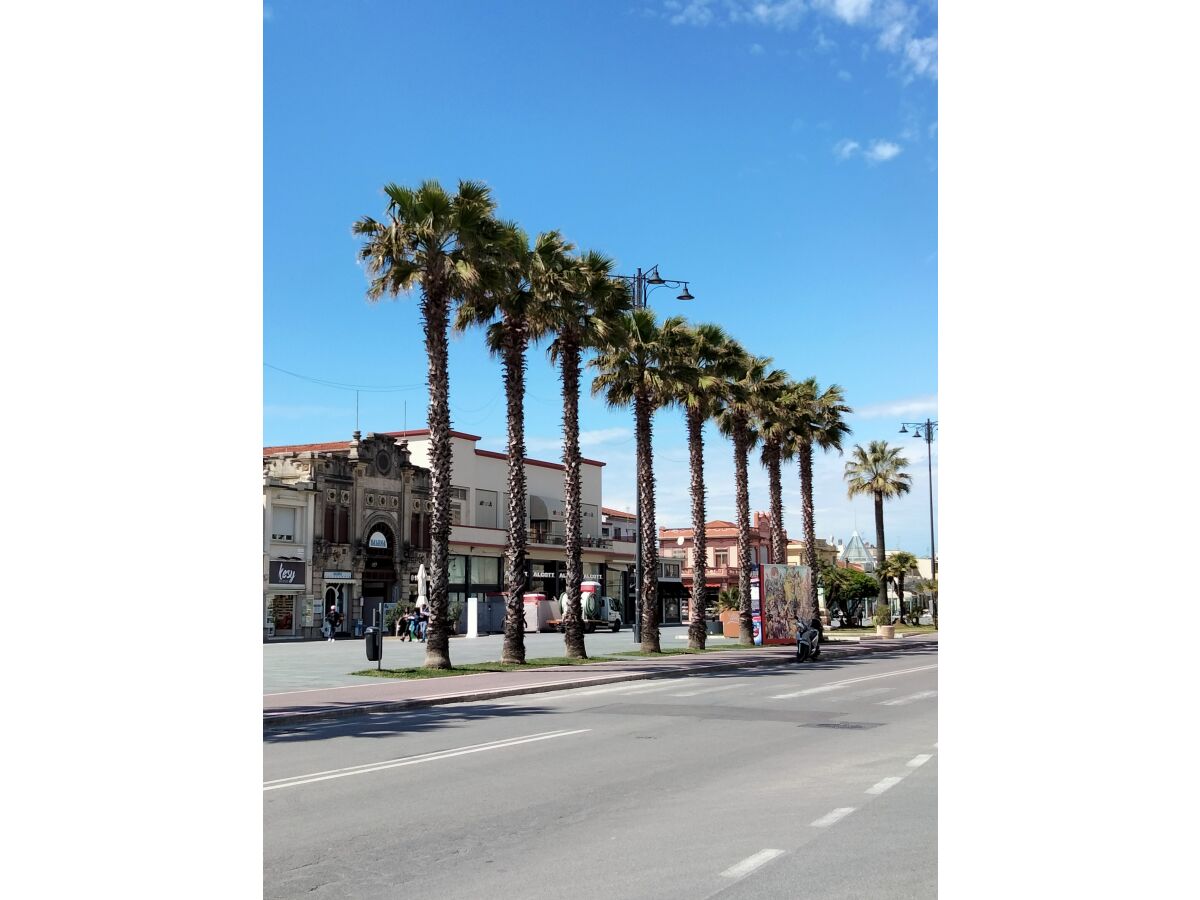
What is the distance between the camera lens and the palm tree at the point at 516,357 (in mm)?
26594

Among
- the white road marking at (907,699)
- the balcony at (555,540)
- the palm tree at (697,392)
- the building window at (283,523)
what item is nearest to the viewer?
the white road marking at (907,699)

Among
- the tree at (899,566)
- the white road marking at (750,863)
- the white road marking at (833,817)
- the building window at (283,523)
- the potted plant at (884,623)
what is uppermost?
the building window at (283,523)

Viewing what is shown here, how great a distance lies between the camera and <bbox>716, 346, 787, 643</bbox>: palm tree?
123 ft

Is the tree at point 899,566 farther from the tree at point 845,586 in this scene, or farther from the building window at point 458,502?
the building window at point 458,502

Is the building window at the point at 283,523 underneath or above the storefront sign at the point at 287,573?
above

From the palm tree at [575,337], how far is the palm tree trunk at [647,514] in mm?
3023

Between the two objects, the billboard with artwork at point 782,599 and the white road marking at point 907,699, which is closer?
the white road marking at point 907,699

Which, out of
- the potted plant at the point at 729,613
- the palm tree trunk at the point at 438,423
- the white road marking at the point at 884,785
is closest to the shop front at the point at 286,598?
the potted plant at the point at 729,613

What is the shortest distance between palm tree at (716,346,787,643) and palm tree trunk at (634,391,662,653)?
4.93m

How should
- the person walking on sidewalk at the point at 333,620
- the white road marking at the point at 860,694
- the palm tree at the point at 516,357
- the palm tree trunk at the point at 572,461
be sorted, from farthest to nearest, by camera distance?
the person walking on sidewalk at the point at 333,620 → the palm tree trunk at the point at 572,461 → the palm tree at the point at 516,357 → the white road marking at the point at 860,694

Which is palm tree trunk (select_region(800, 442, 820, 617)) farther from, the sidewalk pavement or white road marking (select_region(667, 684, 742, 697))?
white road marking (select_region(667, 684, 742, 697))
